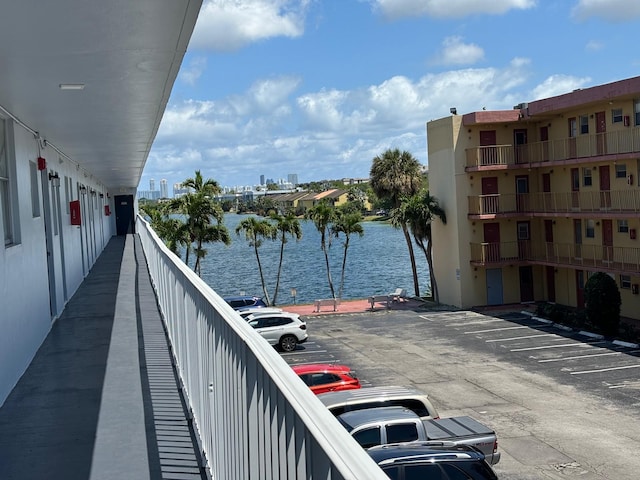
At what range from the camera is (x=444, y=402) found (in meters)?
21.3

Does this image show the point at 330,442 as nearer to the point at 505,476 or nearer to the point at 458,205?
the point at 505,476

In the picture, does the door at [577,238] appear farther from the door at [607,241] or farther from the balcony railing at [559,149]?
the balcony railing at [559,149]

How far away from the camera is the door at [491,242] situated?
1580 inches

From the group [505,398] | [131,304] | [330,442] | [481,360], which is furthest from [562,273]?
[330,442]

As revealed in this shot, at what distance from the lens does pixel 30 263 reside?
9.09 metres

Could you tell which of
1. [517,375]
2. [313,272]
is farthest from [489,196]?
[313,272]

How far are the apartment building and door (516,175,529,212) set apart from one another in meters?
0.06

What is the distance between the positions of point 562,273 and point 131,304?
31.6 metres

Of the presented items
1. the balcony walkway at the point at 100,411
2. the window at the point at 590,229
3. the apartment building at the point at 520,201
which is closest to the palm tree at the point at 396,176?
the apartment building at the point at 520,201

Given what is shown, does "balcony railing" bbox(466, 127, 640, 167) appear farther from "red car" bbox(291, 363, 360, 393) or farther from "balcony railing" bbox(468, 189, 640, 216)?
"red car" bbox(291, 363, 360, 393)

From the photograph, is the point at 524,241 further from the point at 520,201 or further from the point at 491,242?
the point at 520,201

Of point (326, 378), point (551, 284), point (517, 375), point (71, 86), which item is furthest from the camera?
point (551, 284)

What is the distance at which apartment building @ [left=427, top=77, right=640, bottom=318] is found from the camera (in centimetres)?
3603

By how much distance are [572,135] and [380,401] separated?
82.5ft
